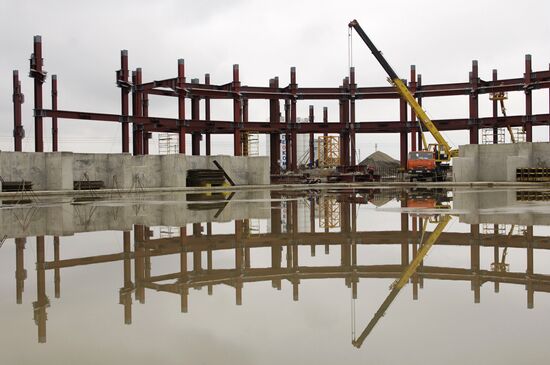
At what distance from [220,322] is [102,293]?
1844mm

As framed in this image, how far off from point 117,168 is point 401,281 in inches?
1196

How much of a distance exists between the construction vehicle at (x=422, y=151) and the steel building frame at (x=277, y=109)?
8.30 ft

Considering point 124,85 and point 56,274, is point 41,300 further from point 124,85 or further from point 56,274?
point 124,85

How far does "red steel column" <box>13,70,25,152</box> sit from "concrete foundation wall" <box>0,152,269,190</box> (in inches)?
405

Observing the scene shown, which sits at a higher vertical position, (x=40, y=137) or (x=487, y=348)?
(x=40, y=137)

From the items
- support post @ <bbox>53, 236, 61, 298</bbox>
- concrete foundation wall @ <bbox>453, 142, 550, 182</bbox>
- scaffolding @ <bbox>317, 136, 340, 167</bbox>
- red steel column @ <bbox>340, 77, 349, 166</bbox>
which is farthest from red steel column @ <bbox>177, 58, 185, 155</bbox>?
support post @ <bbox>53, 236, 61, 298</bbox>

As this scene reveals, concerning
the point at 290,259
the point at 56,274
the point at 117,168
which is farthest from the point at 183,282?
the point at 117,168

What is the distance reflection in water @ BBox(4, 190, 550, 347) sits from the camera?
582cm

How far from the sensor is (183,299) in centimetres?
543

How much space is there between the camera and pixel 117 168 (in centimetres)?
3406

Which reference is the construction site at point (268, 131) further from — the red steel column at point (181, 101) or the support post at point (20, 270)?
the support post at point (20, 270)

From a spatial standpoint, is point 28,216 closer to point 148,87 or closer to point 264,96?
point 148,87

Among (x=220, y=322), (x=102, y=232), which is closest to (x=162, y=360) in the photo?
(x=220, y=322)

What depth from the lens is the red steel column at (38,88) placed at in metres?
35.0
